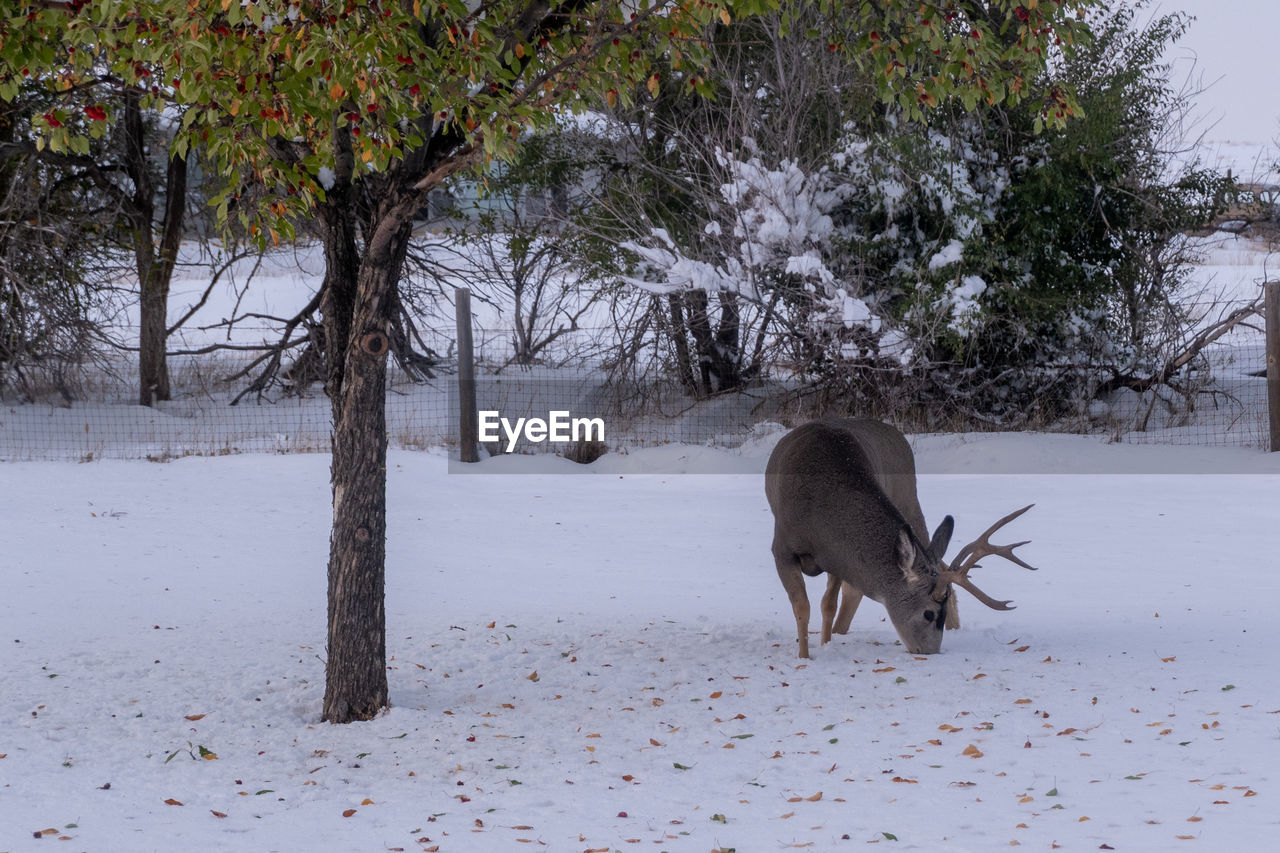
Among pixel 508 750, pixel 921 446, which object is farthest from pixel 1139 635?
pixel 921 446

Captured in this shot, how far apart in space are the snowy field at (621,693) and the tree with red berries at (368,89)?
3.37 feet

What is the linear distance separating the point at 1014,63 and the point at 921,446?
8.73 meters

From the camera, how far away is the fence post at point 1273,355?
14469 millimetres

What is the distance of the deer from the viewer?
7270mm

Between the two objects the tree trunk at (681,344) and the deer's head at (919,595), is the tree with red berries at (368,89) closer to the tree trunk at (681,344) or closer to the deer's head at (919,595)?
the deer's head at (919,595)

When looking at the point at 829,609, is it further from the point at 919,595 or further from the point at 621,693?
the point at 621,693

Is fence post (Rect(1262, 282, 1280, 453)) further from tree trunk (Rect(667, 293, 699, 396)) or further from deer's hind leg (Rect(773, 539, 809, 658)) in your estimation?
deer's hind leg (Rect(773, 539, 809, 658))

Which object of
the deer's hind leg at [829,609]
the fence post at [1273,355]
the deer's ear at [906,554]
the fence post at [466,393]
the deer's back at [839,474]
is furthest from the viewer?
the fence post at [466,393]

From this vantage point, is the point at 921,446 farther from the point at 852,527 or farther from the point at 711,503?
the point at 852,527

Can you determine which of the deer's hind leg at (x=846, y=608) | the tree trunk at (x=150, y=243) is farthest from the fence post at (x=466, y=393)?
the deer's hind leg at (x=846, y=608)

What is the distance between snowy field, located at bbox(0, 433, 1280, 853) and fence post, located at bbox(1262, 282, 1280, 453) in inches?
73.9

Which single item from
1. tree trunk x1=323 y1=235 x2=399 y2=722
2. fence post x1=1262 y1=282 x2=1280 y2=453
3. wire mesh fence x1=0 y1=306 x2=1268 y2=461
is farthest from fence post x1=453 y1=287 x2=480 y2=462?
fence post x1=1262 y1=282 x2=1280 y2=453

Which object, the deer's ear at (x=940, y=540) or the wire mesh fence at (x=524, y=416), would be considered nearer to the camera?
the deer's ear at (x=940, y=540)

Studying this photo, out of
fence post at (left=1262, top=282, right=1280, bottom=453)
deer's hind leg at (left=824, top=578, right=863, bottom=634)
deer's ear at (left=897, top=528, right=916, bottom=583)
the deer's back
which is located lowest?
deer's hind leg at (left=824, top=578, right=863, bottom=634)
